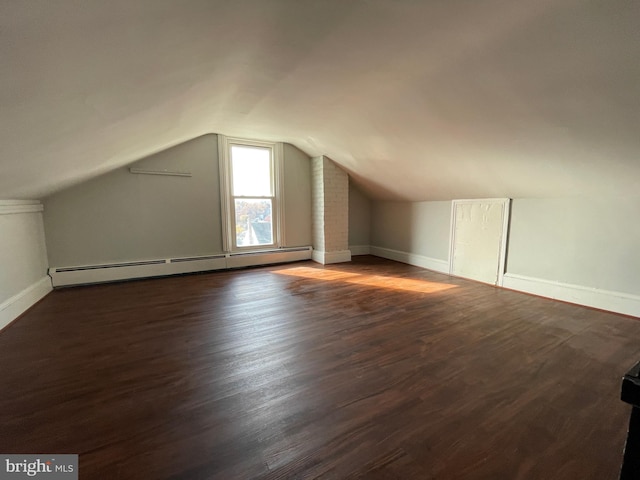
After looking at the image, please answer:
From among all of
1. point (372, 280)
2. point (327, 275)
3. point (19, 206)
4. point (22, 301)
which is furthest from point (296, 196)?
point (22, 301)

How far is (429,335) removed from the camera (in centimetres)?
247

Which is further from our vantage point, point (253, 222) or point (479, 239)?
Answer: point (253, 222)

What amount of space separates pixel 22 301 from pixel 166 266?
1.75 metres

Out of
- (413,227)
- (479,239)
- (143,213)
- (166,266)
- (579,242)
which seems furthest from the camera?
(413,227)

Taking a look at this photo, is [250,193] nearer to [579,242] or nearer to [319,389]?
[319,389]

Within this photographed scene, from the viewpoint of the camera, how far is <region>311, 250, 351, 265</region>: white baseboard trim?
5.54 meters

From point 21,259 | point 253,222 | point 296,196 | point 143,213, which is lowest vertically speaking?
point 21,259

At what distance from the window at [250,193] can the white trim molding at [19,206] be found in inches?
95.4

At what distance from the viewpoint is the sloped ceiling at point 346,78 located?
4.00ft

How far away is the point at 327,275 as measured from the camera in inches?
183

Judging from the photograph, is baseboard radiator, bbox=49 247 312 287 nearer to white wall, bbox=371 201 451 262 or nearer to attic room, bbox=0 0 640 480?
attic room, bbox=0 0 640 480

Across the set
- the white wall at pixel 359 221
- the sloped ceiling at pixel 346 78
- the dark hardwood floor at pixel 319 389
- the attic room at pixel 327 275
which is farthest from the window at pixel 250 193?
the dark hardwood floor at pixel 319 389

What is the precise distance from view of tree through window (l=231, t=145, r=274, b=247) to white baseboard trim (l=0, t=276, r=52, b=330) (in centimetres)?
270

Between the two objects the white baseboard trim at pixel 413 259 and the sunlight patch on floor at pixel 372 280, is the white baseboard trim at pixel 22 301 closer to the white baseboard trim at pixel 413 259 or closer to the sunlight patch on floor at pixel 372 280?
the sunlight patch on floor at pixel 372 280
